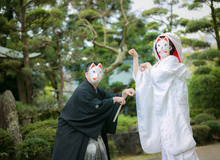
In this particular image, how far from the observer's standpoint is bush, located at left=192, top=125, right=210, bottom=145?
6.62 m

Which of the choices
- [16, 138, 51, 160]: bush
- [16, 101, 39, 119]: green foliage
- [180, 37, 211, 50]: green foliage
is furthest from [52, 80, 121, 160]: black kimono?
[180, 37, 211, 50]: green foliage

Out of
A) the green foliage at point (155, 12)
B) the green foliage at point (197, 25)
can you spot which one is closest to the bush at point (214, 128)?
the green foliage at point (197, 25)

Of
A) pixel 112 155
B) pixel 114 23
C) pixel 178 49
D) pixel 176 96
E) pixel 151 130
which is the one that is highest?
pixel 114 23

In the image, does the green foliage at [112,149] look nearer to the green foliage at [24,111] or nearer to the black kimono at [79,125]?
the green foliage at [24,111]

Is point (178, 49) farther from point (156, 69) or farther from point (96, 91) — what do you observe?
point (96, 91)

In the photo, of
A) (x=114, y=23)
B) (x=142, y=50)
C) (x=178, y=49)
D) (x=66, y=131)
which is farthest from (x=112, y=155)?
(x=114, y=23)

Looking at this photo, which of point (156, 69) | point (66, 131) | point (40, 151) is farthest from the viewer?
point (40, 151)

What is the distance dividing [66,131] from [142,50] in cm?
880

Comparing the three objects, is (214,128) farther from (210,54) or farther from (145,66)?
(145,66)

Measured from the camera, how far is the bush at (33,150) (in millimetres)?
4125

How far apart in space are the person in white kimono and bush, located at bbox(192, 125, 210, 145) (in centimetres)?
408

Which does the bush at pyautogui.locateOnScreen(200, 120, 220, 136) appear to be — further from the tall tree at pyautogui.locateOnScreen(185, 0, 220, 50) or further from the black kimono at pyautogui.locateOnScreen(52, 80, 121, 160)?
the black kimono at pyautogui.locateOnScreen(52, 80, 121, 160)

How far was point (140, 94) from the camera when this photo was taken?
3.20 metres

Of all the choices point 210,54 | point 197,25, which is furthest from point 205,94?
point 197,25
